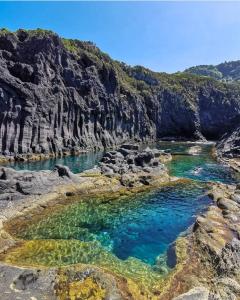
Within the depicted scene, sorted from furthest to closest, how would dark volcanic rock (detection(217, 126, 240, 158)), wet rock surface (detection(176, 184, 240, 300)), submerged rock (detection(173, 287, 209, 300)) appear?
dark volcanic rock (detection(217, 126, 240, 158))
wet rock surface (detection(176, 184, 240, 300))
submerged rock (detection(173, 287, 209, 300))

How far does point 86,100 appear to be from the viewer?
413 ft

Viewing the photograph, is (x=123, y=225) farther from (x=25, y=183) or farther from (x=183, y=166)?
(x=183, y=166)

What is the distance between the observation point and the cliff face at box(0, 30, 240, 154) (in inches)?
3853

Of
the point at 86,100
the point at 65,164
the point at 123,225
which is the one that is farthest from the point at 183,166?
the point at 86,100

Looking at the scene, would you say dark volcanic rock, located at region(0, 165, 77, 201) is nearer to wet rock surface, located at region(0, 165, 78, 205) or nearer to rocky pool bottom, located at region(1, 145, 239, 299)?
wet rock surface, located at region(0, 165, 78, 205)

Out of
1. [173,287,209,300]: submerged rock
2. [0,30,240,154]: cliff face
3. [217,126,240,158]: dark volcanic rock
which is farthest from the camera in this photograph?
[217,126,240,158]: dark volcanic rock

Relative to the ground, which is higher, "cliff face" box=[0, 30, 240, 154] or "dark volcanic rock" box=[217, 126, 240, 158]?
"cliff face" box=[0, 30, 240, 154]

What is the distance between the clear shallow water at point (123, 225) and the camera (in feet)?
98.5

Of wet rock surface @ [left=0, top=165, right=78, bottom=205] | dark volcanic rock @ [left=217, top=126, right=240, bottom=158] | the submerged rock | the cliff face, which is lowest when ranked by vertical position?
the submerged rock

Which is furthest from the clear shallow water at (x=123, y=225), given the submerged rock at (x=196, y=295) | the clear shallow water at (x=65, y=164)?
the clear shallow water at (x=65, y=164)

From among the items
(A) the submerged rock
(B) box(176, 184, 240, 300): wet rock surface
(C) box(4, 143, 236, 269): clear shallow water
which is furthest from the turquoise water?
(A) the submerged rock

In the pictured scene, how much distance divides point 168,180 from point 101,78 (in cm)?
8521

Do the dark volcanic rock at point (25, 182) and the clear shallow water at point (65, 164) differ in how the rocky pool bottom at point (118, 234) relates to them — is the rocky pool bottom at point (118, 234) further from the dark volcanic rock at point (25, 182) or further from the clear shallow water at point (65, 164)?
the clear shallow water at point (65, 164)

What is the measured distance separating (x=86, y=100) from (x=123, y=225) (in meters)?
92.3
